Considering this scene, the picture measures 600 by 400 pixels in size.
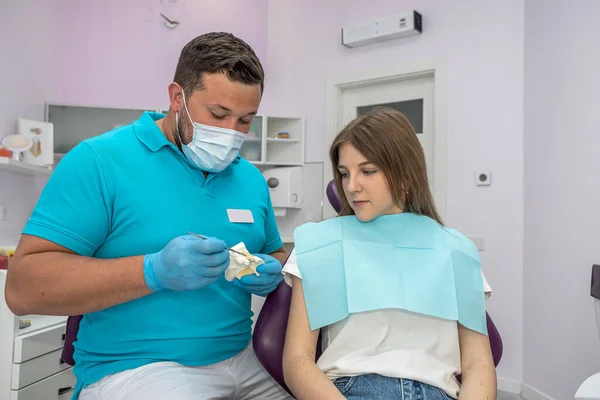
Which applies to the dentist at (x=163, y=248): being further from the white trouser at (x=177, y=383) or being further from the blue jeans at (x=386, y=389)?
the blue jeans at (x=386, y=389)

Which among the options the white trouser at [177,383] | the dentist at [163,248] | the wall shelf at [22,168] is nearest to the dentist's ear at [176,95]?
the dentist at [163,248]

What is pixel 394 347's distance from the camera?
48.8 inches

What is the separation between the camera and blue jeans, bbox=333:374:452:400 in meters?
1.16

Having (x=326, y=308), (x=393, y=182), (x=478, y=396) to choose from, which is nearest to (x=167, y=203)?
(x=326, y=308)

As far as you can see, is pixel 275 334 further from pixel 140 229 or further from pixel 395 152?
pixel 395 152

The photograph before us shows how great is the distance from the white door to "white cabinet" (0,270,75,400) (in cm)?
232

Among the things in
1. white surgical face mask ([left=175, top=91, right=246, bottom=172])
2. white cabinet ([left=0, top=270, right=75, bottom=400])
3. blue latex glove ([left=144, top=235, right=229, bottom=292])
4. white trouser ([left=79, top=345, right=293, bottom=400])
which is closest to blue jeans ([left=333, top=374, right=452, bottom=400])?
white trouser ([left=79, top=345, right=293, bottom=400])

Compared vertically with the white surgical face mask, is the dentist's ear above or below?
above

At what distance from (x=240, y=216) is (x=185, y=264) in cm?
37

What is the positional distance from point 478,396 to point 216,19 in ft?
13.0

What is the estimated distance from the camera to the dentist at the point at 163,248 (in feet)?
3.77

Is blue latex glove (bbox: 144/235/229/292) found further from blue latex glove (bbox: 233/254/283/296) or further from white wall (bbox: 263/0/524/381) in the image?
white wall (bbox: 263/0/524/381)

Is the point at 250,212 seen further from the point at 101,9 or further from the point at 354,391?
the point at 101,9

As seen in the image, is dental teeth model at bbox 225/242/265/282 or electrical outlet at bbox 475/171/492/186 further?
electrical outlet at bbox 475/171/492/186
